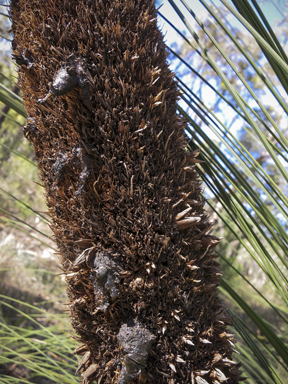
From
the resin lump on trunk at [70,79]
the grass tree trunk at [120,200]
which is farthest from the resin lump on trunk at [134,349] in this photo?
the resin lump on trunk at [70,79]

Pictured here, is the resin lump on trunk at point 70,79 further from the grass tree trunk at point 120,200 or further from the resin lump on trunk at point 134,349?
the resin lump on trunk at point 134,349

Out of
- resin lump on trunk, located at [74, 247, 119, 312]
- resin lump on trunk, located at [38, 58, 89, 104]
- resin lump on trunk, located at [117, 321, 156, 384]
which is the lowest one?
resin lump on trunk, located at [117, 321, 156, 384]

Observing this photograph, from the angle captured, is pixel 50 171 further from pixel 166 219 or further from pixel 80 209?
pixel 166 219

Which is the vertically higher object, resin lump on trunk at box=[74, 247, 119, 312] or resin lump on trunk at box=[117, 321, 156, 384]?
resin lump on trunk at box=[74, 247, 119, 312]

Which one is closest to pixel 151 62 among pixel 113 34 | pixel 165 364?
pixel 113 34

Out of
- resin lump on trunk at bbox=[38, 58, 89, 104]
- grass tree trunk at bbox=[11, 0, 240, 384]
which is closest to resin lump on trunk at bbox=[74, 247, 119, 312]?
grass tree trunk at bbox=[11, 0, 240, 384]

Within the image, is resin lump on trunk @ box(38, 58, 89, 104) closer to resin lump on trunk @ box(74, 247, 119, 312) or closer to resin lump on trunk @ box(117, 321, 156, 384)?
resin lump on trunk @ box(74, 247, 119, 312)

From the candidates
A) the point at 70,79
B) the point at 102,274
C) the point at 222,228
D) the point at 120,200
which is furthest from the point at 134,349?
the point at 222,228

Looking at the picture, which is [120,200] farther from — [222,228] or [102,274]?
[222,228]
